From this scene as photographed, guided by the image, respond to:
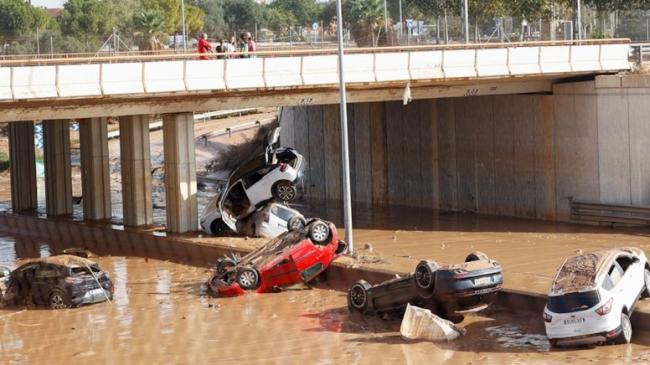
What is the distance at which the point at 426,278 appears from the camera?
798 inches

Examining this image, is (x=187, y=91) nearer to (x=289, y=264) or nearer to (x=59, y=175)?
(x=289, y=264)

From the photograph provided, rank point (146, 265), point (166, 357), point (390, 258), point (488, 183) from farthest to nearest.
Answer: point (488, 183) < point (146, 265) < point (390, 258) < point (166, 357)

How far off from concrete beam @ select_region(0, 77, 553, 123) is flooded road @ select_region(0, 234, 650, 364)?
20.0 feet

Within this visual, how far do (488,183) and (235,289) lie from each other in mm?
17143

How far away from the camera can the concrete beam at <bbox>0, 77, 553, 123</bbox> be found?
3014 centimetres

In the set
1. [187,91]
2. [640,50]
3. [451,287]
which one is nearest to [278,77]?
[187,91]

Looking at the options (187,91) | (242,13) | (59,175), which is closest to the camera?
(187,91)

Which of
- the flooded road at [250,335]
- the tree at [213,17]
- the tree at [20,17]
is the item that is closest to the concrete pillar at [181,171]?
the flooded road at [250,335]

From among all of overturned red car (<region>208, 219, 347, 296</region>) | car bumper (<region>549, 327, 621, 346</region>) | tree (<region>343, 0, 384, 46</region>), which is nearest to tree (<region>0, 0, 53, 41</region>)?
tree (<region>343, 0, 384, 46</region>)

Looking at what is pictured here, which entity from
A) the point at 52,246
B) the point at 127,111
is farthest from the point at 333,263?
the point at 52,246

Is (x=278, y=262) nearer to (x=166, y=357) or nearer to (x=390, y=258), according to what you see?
(x=390, y=258)

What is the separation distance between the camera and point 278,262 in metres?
24.8

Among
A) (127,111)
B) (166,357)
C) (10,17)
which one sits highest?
(10,17)

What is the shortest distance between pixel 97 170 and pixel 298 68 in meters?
8.60
